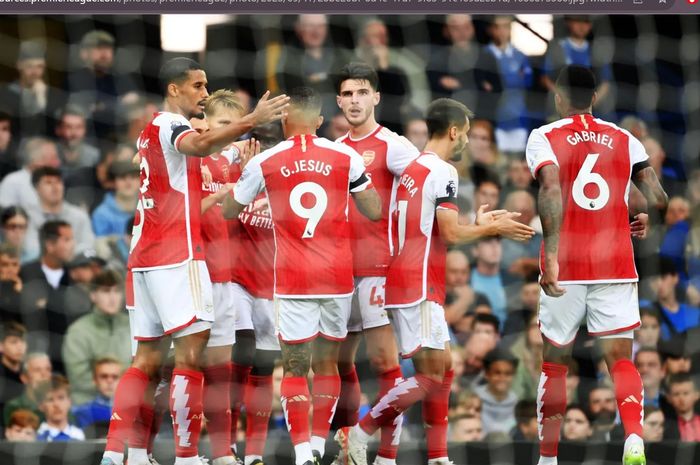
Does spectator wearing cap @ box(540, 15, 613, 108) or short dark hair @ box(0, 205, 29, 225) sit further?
spectator wearing cap @ box(540, 15, 613, 108)

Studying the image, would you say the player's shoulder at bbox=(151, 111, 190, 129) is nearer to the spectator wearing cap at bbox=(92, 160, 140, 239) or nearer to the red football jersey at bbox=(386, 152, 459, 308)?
the red football jersey at bbox=(386, 152, 459, 308)

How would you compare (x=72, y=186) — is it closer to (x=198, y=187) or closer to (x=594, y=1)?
(x=198, y=187)

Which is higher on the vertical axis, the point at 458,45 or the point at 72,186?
the point at 458,45

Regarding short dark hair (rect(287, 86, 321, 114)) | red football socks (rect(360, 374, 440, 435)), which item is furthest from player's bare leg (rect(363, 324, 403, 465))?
short dark hair (rect(287, 86, 321, 114))

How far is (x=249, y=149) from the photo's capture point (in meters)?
6.29

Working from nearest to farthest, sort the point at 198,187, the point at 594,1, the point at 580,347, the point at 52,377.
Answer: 1. the point at 198,187
2. the point at 594,1
3. the point at 52,377
4. the point at 580,347

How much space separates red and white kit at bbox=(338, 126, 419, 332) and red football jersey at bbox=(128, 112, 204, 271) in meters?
0.79

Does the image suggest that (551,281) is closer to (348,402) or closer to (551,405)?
(551,405)

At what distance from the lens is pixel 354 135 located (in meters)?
6.30

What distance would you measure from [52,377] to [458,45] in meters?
3.17

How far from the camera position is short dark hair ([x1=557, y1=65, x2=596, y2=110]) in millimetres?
5973

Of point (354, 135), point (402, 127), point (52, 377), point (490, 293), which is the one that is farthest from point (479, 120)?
point (52, 377)

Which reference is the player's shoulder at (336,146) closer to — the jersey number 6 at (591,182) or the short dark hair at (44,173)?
the jersey number 6 at (591,182)

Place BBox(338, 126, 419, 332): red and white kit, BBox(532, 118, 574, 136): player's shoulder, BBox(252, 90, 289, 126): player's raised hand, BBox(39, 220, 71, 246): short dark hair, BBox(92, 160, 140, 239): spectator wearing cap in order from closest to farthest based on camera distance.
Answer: BBox(252, 90, 289, 126): player's raised hand < BBox(532, 118, 574, 136): player's shoulder < BBox(338, 126, 419, 332): red and white kit < BBox(39, 220, 71, 246): short dark hair < BBox(92, 160, 140, 239): spectator wearing cap
